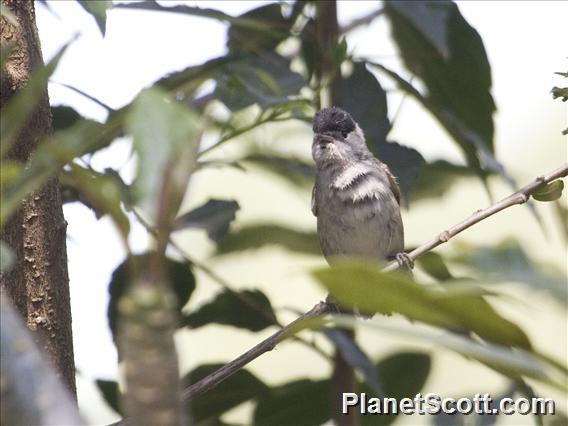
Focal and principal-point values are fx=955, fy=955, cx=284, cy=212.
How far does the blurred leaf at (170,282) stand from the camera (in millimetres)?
2096

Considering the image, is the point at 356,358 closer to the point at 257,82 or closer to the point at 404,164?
the point at 404,164

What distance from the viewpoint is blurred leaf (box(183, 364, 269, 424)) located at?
6.98 ft

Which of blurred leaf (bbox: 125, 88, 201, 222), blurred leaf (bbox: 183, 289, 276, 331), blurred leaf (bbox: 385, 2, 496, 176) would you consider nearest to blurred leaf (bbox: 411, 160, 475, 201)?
blurred leaf (bbox: 385, 2, 496, 176)

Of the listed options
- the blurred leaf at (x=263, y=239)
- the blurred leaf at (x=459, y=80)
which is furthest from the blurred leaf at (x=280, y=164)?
the blurred leaf at (x=459, y=80)

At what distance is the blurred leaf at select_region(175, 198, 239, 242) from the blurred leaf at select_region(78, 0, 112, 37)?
2.84 ft

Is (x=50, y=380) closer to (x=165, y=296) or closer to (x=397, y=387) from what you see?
(x=165, y=296)

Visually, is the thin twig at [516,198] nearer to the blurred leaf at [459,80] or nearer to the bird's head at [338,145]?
the blurred leaf at [459,80]

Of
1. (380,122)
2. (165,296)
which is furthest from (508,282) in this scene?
(380,122)

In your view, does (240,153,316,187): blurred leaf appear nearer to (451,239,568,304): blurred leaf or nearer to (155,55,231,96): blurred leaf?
(155,55,231,96): blurred leaf

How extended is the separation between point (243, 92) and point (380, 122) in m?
0.41

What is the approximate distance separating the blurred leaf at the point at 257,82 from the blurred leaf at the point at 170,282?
0.40 metres

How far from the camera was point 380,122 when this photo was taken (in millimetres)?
2480

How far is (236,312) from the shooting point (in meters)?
2.25

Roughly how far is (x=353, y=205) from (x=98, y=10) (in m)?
2.19
